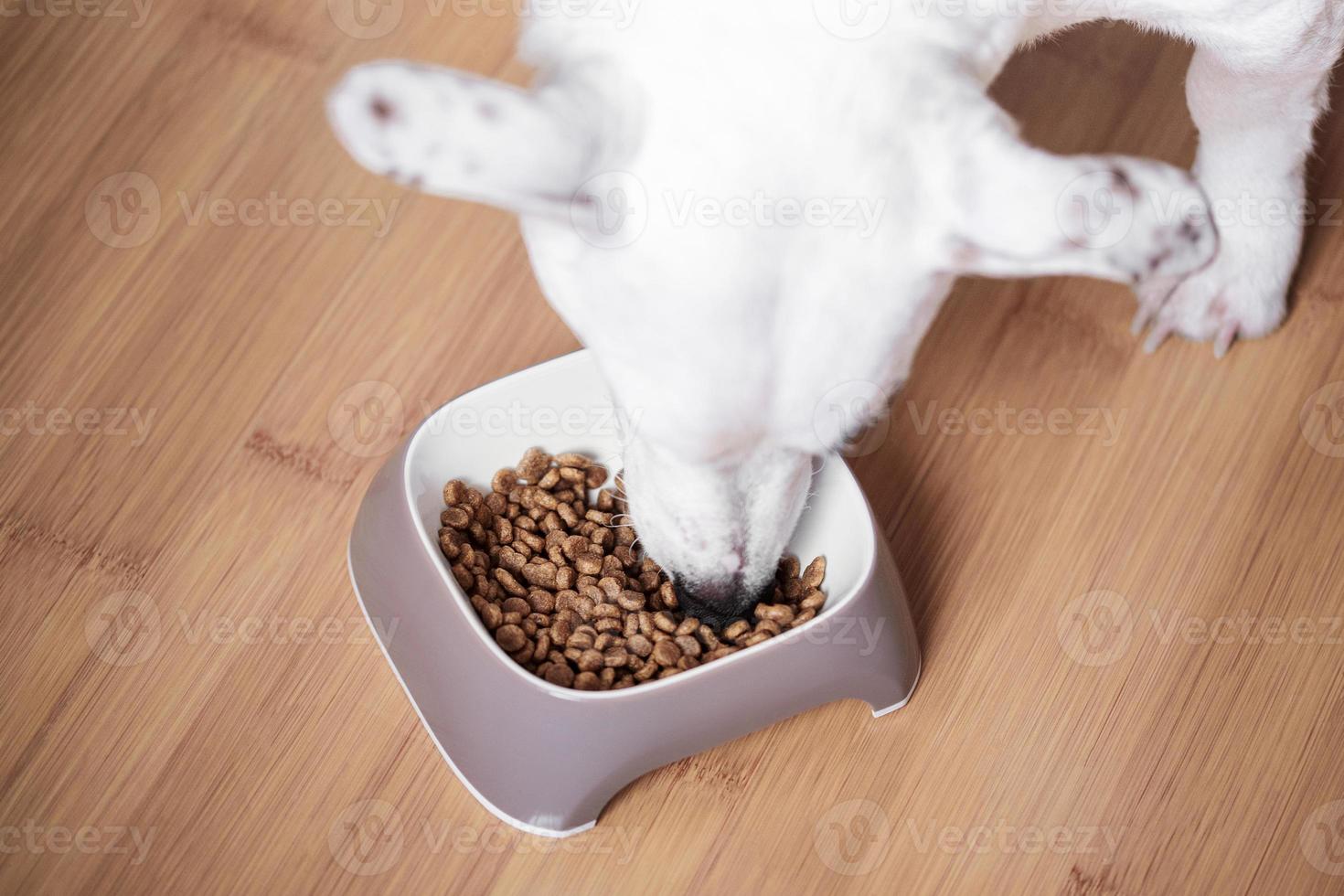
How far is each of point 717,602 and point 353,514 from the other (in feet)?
1.42

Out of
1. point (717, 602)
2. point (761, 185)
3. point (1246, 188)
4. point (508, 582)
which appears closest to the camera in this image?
point (761, 185)

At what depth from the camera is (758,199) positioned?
52 centimetres

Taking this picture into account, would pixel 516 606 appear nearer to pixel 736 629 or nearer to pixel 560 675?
pixel 560 675

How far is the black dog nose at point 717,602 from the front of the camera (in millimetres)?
842

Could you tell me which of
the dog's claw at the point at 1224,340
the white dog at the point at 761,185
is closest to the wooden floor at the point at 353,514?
the dog's claw at the point at 1224,340

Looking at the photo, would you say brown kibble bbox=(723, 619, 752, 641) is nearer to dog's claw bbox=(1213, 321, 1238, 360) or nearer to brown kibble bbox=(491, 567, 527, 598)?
brown kibble bbox=(491, 567, 527, 598)

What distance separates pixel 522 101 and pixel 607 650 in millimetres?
560

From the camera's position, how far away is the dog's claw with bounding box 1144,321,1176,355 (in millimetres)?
1173

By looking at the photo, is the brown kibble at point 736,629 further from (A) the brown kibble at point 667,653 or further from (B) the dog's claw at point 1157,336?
(B) the dog's claw at point 1157,336

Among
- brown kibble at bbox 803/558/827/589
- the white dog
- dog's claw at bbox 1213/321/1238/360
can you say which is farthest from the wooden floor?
the white dog

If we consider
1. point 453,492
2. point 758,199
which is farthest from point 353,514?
A: point 758,199

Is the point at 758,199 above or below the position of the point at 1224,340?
above

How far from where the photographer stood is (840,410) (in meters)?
0.60

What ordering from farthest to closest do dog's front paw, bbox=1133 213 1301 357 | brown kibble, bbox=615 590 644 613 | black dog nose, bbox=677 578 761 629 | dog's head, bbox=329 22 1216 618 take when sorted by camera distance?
dog's front paw, bbox=1133 213 1301 357 < brown kibble, bbox=615 590 644 613 < black dog nose, bbox=677 578 761 629 < dog's head, bbox=329 22 1216 618
